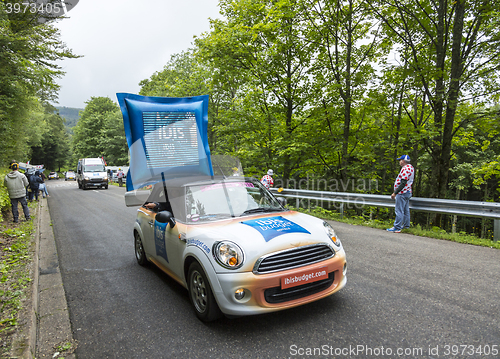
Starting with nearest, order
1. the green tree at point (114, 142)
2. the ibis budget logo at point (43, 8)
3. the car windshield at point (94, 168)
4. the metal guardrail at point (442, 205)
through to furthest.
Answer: the metal guardrail at point (442, 205) < the ibis budget logo at point (43, 8) < the car windshield at point (94, 168) < the green tree at point (114, 142)

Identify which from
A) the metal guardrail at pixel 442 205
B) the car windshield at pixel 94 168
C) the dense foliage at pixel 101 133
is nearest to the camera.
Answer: the metal guardrail at pixel 442 205

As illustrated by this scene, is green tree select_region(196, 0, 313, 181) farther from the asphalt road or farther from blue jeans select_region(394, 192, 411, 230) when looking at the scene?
the asphalt road

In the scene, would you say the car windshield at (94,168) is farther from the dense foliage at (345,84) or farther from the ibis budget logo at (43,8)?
the ibis budget logo at (43,8)

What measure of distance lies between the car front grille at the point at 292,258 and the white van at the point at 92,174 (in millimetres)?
26350

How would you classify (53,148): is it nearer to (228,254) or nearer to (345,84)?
(345,84)

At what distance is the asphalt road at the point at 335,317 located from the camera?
269cm

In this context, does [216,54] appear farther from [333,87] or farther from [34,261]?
[34,261]

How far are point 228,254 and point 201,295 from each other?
2.20ft

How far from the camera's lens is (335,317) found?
3178 mm

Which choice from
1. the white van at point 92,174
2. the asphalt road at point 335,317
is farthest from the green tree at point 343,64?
the white van at point 92,174

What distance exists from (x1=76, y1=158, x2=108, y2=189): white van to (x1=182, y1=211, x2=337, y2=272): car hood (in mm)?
25443

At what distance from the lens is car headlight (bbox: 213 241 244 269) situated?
296cm

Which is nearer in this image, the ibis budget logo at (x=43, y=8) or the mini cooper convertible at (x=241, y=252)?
the mini cooper convertible at (x=241, y=252)

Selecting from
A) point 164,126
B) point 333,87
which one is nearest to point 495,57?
point 333,87
